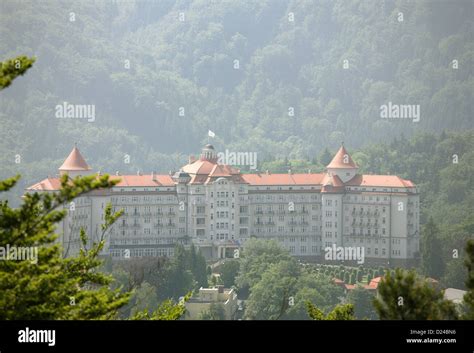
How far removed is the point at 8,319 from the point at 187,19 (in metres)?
178

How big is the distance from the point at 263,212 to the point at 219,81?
91.0 metres

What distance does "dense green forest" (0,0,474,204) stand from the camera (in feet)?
502

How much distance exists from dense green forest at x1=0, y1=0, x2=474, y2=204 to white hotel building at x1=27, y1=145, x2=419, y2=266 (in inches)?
1320

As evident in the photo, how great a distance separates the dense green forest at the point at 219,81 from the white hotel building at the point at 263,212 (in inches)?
1320

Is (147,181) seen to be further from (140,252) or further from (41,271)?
(41,271)

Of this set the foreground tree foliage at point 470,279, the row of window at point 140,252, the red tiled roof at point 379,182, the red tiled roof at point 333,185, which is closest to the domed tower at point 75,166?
the row of window at point 140,252

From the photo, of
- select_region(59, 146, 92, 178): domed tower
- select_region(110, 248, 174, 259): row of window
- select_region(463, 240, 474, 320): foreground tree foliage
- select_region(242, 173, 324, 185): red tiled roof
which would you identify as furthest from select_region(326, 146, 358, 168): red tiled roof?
select_region(463, 240, 474, 320): foreground tree foliage

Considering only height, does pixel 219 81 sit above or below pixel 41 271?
above

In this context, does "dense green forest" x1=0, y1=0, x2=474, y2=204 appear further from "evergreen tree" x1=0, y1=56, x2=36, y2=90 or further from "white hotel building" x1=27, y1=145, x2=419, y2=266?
"evergreen tree" x1=0, y1=56, x2=36, y2=90

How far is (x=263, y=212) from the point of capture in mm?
97938

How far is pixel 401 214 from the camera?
93312 millimetres

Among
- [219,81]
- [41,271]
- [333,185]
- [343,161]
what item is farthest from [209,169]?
[219,81]

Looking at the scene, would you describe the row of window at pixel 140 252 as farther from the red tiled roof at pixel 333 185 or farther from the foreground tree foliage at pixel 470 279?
the foreground tree foliage at pixel 470 279

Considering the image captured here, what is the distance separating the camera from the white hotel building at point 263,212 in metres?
93.3
